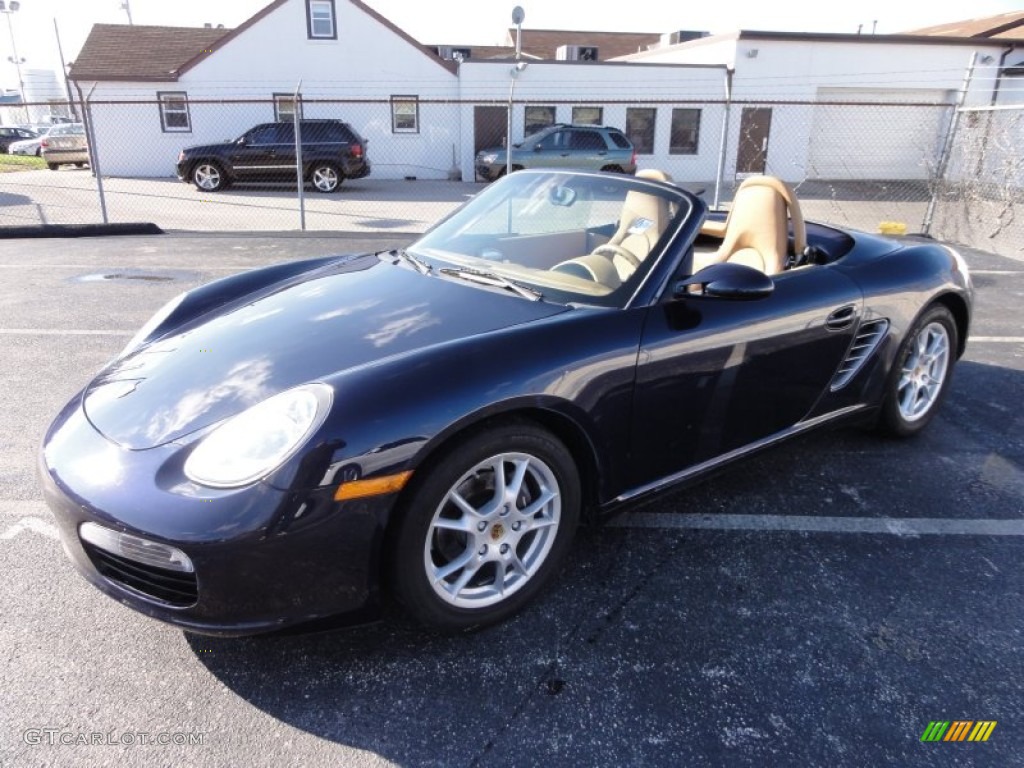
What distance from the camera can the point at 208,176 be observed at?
17625 millimetres

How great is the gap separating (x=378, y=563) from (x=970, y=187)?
447 inches

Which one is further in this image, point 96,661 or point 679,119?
point 679,119

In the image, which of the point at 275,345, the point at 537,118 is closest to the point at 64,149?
the point at 537,118

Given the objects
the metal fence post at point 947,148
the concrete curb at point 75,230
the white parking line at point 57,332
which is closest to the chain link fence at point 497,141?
the metal fence post at point 947,148

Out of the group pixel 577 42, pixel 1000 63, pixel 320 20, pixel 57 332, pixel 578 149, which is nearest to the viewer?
pixel 57 332

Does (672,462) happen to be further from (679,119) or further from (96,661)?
(679,119)

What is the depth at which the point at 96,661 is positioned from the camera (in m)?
2.14

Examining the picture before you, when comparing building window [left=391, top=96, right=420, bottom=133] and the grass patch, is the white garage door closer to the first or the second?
building window [left=391, top=96, right=420, bottom=133]

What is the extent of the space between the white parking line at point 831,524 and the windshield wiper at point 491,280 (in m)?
1.01

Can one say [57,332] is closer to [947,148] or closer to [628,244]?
[628,244]

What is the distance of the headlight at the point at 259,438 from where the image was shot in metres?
1.89

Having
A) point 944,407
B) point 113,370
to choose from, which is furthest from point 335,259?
point 944,407

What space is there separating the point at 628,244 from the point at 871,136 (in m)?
23.7

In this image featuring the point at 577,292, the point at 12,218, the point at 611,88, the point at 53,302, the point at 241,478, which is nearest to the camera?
the point at 241,478
